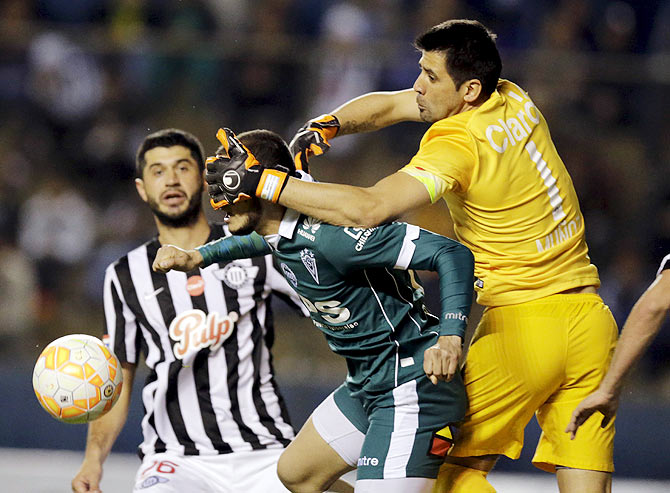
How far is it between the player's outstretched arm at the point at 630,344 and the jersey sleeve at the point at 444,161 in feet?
2.34

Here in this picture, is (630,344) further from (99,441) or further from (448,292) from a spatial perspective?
(99,441)

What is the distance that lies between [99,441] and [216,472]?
541 millimetres

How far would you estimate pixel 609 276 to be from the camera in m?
7.62

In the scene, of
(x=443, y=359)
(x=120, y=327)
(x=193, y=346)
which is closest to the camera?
(x=443, y=359)

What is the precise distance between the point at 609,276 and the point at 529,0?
2884 mm

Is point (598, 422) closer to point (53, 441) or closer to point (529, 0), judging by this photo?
point (53, 441)

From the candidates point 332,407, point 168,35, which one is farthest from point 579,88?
point 332,407

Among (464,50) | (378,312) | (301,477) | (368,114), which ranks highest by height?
(464,50)

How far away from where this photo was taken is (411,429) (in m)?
3.39

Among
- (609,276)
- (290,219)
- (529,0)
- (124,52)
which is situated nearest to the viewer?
(290,219)

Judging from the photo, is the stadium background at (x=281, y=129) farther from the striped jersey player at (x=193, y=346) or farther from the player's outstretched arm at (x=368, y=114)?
the player's outstretched arm at (x=368, y=114)

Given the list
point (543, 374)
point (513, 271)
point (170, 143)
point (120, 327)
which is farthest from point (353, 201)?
point (120, 327)

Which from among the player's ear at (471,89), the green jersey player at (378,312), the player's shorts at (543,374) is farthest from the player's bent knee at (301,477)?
the player's ear at (471,89)

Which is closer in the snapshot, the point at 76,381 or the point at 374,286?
the point at 374,286
